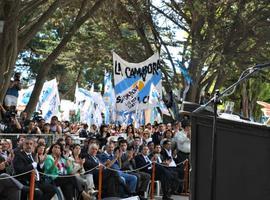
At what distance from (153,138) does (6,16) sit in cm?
607

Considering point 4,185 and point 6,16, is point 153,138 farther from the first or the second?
point 4,185

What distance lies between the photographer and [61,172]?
1127 centimetres

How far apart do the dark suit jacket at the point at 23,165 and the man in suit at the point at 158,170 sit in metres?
4.18

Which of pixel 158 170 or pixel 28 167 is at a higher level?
pixel 28 167

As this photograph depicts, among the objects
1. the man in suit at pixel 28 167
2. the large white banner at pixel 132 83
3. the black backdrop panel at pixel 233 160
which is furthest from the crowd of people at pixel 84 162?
the black backdrop panel at pixel 233 160

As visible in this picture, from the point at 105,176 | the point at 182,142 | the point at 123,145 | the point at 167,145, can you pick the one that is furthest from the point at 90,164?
the point at 182,142

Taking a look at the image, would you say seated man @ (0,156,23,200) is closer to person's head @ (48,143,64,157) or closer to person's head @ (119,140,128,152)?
person's head @ (48,143,64,157)

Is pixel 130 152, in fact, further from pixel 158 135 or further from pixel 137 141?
pixel 158 135

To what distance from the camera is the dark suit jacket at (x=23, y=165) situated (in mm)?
10359

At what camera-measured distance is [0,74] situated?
1652 cm

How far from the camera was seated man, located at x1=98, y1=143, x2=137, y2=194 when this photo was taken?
12.8 meters

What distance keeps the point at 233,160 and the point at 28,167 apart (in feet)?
25.3

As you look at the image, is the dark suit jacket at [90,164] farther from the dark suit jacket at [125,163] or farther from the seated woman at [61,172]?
the dark suit jacket at [125,163]

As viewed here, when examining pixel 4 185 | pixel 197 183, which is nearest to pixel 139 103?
pixel 4 185
